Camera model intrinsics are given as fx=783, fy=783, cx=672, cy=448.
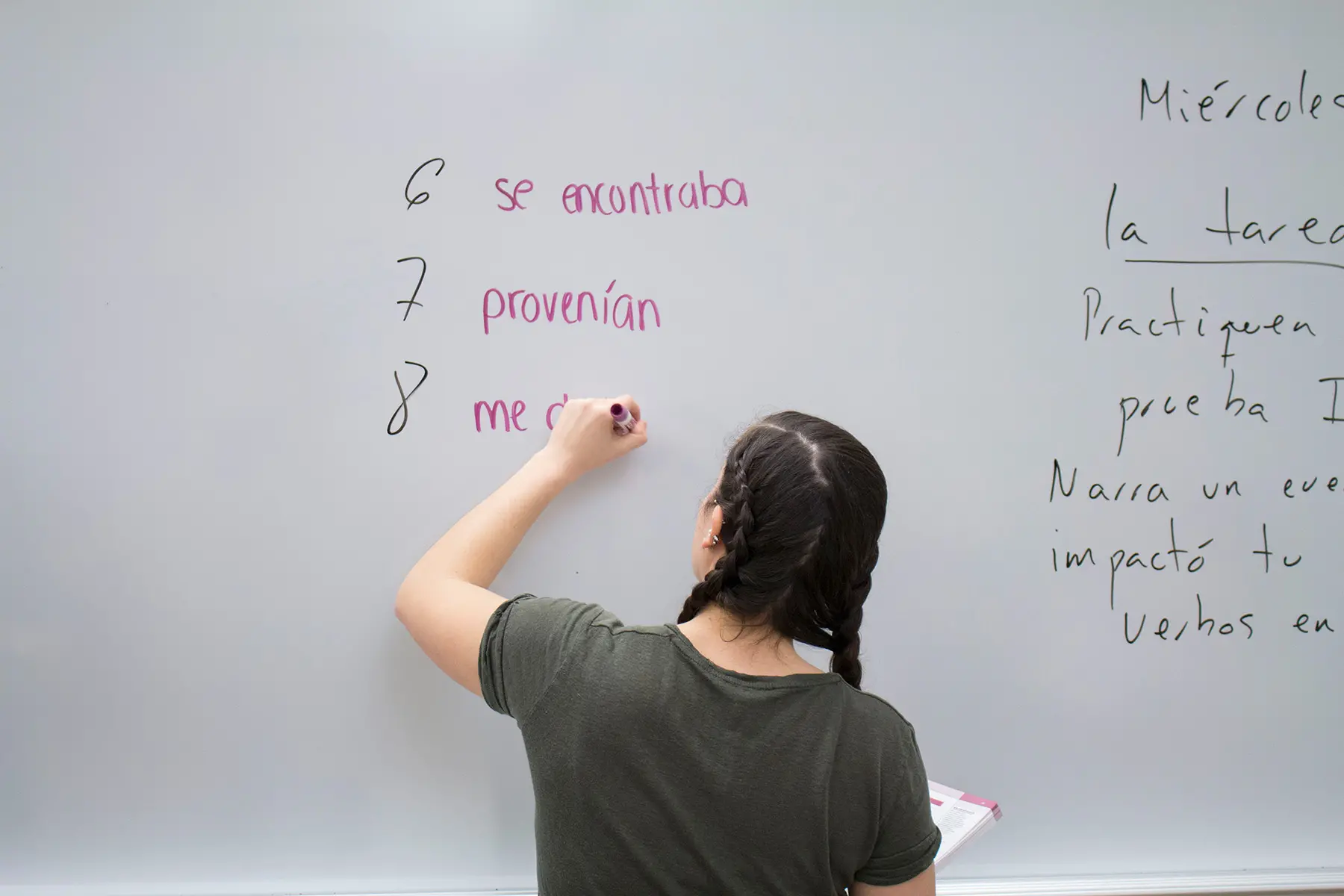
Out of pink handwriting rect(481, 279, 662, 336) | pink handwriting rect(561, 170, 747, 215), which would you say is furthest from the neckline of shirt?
pink handwriting rect(561, 170, 747, 215)

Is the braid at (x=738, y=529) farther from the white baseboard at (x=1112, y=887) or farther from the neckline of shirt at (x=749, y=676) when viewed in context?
the white baseboard at (x=1112, y=887)

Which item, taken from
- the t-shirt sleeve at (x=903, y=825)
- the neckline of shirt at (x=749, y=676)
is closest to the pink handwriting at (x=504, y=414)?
the neckline of shirt at (x=749, y=676)

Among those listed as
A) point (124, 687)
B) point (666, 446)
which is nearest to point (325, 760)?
point (124, 687)

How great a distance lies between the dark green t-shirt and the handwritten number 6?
0.53 metres

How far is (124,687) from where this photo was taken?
36.6 inches

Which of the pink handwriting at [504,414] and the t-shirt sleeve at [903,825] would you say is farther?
the pink handwriting at [504,414]

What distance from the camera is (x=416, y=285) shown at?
0.91 m

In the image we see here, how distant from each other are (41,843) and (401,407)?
69 cm

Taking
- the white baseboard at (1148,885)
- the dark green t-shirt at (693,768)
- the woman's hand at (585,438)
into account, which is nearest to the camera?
the dark green t-shirt at (693,768)

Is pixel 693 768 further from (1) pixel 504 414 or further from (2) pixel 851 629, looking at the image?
(1) pixel 504 414

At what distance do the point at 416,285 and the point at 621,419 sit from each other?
11.3 inches

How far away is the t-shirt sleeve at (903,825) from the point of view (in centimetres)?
66

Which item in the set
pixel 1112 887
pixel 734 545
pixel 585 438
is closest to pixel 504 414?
pixel 585 438

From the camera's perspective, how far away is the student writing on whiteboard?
627mm
